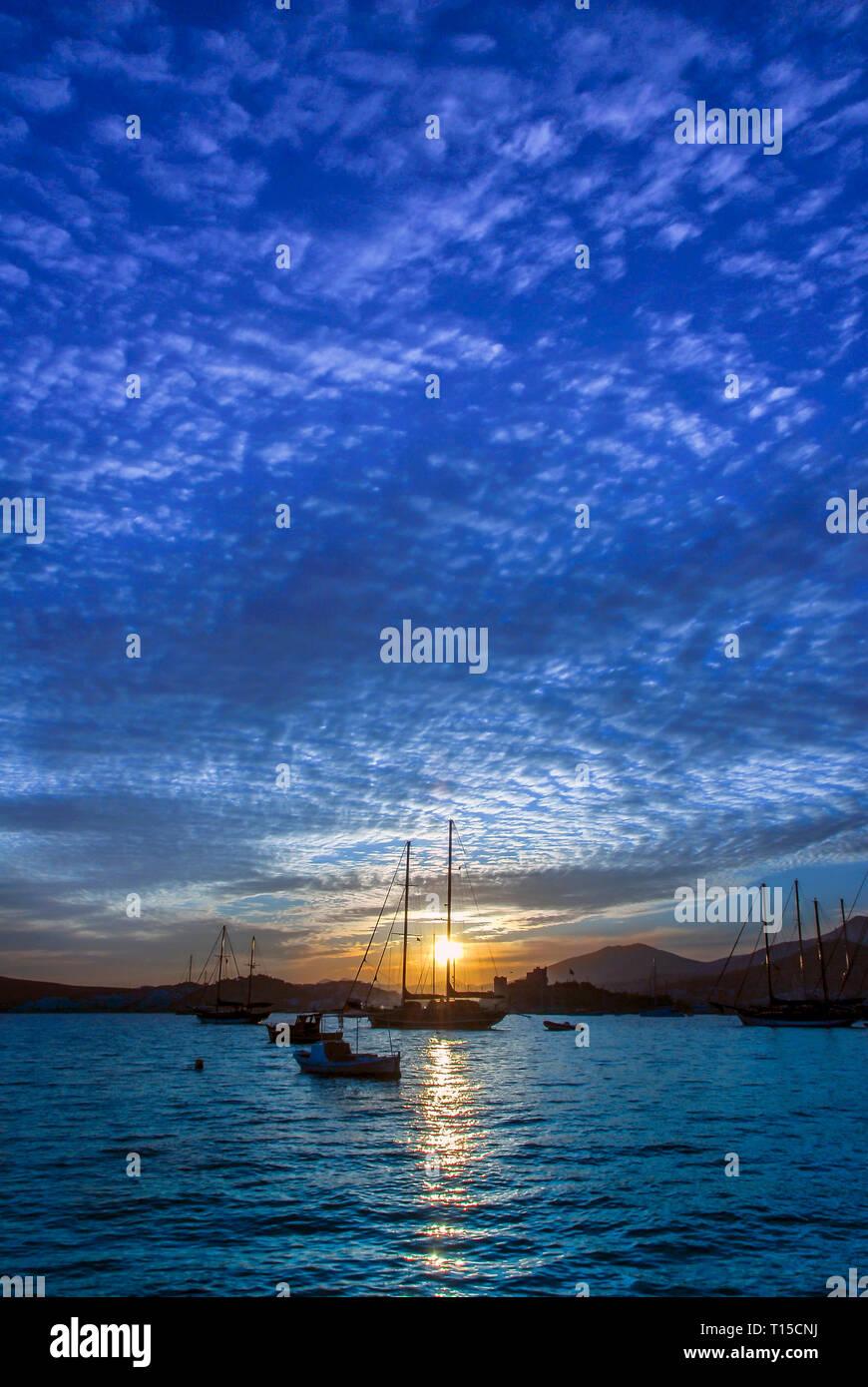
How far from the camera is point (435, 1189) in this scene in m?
27.2

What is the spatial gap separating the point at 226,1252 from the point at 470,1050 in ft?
291

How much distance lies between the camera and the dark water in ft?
62.3

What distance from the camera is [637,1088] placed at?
6050 centimetres

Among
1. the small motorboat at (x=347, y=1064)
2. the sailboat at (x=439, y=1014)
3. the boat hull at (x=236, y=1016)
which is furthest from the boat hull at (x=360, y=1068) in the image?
the boat hull at (x=236, y=1016)

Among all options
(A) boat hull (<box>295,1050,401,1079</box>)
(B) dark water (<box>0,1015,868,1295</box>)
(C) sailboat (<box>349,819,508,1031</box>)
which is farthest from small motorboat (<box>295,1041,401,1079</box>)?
(C) sailboat (<box>349,819,508,1031</box>)

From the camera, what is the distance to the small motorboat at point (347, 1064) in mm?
60906

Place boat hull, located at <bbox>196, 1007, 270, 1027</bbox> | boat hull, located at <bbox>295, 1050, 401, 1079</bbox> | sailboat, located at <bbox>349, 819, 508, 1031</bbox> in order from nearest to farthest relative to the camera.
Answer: boat hull, located at <bbox>295, 1050, 401, 1079</bbox> < sailboat, located at <bbox>349, 819, 508, 1031</bbox> < boat hull, located at <bbox>196, 1007, 270, 1027</bbox>

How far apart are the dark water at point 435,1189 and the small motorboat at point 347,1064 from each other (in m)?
1.29

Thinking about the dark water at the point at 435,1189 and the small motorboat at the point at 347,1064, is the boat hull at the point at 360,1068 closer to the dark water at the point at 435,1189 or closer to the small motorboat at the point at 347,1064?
the small motorboat at the point at 347,1064

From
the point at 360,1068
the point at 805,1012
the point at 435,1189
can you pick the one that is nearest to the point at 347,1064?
the point at 360,1068

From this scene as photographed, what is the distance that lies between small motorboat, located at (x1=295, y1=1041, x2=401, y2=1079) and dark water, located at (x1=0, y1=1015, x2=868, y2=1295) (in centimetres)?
129

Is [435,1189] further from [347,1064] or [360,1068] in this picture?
[347,1064]

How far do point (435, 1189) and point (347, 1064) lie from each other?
37163 millimetres

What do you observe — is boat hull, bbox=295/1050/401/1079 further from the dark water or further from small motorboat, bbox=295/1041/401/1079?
the dark water
